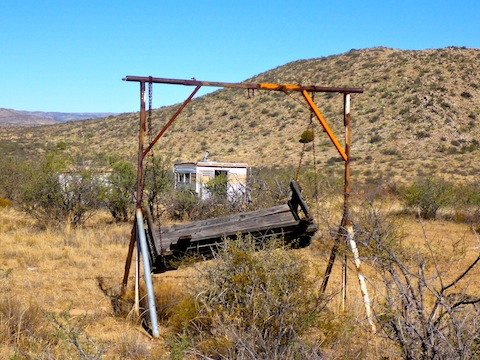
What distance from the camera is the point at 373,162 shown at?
34.9m

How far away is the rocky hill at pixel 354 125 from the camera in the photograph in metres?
35.8

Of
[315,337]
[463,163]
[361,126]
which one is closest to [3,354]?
[315,337]

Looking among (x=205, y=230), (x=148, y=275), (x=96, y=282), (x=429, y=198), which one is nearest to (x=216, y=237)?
(x=148, y=275)

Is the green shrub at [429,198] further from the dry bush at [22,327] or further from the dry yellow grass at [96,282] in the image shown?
the dry bush at [22,327]

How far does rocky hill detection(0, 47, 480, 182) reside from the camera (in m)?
35.8

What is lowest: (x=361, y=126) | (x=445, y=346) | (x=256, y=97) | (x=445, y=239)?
(x=445, y=239)

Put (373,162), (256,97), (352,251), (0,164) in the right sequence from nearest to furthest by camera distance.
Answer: (352,251) < (0,164) < (373,162) < (256,97)

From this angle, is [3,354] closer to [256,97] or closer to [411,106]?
[411,106]

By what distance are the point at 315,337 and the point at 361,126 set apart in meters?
40.1

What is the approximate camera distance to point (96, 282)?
26.9 ft

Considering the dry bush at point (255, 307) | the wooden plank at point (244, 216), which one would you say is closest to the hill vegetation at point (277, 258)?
the dry bush at point (255, 307)

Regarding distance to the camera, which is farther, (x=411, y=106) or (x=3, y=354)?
(x=411, y=106)

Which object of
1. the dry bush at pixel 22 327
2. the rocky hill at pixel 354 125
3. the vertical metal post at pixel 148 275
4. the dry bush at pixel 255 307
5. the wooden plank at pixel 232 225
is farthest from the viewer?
the rocky hill at pixel 354 125

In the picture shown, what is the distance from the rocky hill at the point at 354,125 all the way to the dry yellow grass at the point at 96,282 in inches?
821
